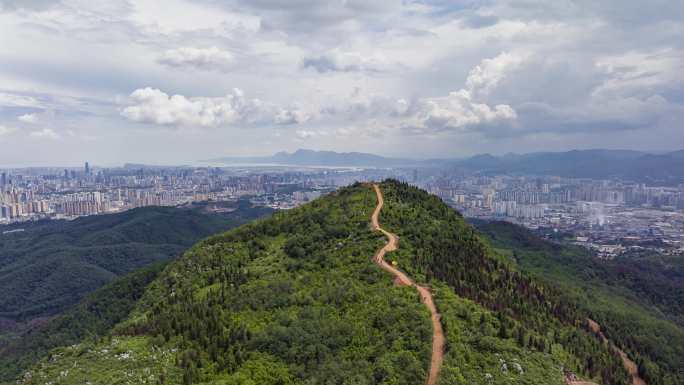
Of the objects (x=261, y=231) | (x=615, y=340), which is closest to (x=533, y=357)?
(x=615, y=340)

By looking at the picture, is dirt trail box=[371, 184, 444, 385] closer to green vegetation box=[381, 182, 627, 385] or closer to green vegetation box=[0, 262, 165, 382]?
green vegetation box=[381, 182, 627, 385]

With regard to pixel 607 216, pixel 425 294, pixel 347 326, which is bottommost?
pixel 607 216

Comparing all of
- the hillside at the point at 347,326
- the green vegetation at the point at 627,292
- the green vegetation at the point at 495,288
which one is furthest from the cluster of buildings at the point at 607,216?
the hillside at the point at 347,326

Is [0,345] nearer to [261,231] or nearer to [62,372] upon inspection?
[261,231]

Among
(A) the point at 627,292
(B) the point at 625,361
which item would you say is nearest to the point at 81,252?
(B) the point at 625,361

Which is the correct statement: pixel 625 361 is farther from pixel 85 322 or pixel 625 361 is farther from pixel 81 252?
pixel 81 252

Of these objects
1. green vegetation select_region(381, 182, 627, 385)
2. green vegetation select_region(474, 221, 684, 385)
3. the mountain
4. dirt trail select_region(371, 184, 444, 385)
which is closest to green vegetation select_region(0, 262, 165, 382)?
dirt trail select_region(371, 184, 444, 385)
